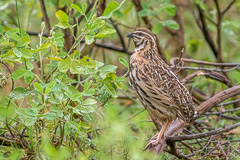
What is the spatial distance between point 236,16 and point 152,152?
895 centimetres

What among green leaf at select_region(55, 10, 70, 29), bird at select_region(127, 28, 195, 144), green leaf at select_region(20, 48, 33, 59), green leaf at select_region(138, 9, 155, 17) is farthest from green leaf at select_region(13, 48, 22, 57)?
green leaf at select_region(138, 9, 155, 17)

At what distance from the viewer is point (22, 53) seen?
11.6 feet

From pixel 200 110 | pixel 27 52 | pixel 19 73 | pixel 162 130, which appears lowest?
pixel 162 130

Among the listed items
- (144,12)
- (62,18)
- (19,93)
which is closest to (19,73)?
(19,93)

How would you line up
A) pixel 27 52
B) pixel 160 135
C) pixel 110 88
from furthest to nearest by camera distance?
1. pixel 160 135
2. pixel 110 88
3. pixel 27 52

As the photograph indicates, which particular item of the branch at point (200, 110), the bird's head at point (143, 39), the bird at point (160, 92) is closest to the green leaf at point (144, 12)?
the bird's head at point (143, 39)

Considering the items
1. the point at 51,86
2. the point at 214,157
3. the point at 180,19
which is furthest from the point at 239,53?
the point at 51,86

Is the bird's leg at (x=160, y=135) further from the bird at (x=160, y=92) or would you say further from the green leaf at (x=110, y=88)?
the green leaf at (x=110, y=88)

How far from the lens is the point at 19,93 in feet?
12.2

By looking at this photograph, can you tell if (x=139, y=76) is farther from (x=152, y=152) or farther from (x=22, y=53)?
(x=22, y=53)

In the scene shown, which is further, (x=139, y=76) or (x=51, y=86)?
(x=139, y=76)

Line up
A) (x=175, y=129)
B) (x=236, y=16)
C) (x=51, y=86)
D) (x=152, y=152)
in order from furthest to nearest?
1. (x=236, y=16)
2. (x=175, y=129)
3. (x=152, y=152)
4. (x=51, y=86)

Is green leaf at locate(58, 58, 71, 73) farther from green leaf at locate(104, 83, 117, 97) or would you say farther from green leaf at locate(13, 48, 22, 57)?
green leaf at locate(104, 83, 117, 97)

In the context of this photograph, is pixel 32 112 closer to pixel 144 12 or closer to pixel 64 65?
pixel 64 65
